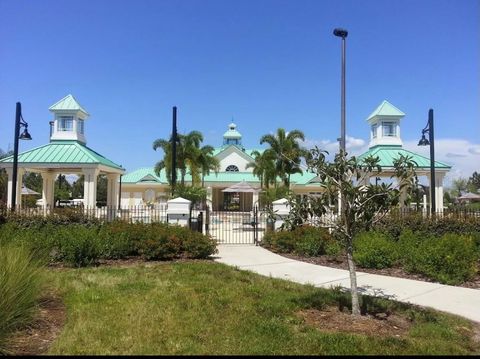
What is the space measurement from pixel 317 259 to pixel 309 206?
621 cm

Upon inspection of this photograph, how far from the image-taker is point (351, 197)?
623 centimetres

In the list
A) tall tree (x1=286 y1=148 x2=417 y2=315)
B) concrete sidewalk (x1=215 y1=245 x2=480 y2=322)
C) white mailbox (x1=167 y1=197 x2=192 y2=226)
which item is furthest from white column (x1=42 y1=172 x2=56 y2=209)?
tall tree (x1=286 y1=148 x2=417 y2=315)

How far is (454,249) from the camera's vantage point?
9.41 meters

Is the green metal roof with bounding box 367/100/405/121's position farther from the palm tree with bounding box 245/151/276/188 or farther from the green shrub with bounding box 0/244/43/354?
the green shrub with bounding box 0/244/43/354

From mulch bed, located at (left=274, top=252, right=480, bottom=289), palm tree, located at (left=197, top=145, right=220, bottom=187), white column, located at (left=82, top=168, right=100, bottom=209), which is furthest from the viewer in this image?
palm tree, located at (left=197, top=145, right=220, bottom=187)

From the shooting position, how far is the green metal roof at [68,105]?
90.2ft

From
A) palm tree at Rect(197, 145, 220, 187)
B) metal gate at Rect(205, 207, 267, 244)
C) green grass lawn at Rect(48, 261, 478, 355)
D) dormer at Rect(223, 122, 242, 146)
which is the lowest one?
green grass lawn at Rect(48, 261, 478, 355)

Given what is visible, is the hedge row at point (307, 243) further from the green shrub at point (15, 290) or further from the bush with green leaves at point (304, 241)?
the green shrub at point (15, 290)

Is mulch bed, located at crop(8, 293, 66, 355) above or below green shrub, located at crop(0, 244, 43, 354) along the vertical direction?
below

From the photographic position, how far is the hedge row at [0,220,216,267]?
1058 cm

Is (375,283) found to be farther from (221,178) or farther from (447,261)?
(221,178)

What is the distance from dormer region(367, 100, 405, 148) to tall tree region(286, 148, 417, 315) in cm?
2285

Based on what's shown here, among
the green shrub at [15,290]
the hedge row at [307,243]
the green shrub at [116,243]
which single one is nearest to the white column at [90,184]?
the green shrub at [116,243]

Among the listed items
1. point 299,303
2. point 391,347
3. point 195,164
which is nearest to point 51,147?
point 195,164
